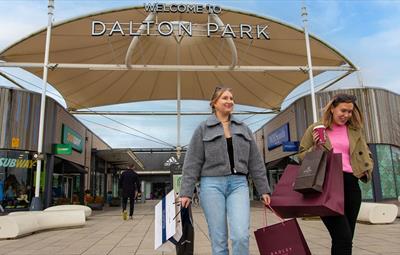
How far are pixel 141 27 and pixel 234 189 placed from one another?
13.6 meters

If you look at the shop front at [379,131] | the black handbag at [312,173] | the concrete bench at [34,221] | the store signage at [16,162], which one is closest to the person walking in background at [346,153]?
the black handbag at [312,173]

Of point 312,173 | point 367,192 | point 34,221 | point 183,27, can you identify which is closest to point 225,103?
point 312,173

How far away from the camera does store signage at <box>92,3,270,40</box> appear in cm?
1600

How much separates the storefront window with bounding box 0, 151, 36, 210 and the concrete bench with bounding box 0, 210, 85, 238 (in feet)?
16.9

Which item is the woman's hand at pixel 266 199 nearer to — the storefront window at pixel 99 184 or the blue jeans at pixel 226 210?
the blue jeans at pixel 226 210

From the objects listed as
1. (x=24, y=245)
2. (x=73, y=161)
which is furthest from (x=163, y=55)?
(x=24, y=245)

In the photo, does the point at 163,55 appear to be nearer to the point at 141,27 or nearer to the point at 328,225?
the point at 141,27

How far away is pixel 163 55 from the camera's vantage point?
866 inches

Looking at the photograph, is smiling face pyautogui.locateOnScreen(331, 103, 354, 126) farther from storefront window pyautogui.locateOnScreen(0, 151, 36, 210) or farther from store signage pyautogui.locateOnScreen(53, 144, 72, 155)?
store signage pyautogui.locateOnScreen(53, 144, 72, 155)

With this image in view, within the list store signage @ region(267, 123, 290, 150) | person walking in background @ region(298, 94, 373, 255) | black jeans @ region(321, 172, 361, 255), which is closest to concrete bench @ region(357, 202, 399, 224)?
person walking in background @ region(298, 94, 373, 255)

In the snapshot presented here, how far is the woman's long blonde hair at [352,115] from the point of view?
11.3 ft

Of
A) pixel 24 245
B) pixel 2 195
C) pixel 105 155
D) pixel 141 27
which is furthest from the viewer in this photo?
pixel 105 155

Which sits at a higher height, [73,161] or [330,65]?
[330,65]

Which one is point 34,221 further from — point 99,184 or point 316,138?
point 99,184
